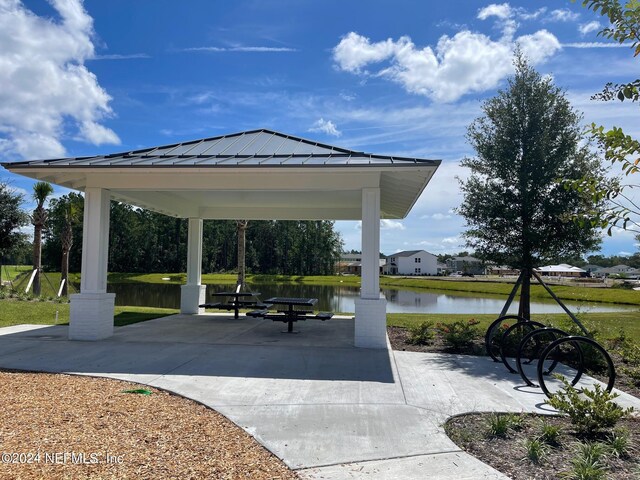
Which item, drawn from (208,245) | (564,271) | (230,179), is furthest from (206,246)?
(230,179)

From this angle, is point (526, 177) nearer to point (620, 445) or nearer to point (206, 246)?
point (620, 445)

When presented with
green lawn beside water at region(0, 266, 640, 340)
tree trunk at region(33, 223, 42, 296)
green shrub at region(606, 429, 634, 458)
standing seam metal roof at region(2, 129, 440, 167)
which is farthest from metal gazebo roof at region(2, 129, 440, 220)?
tree trunk at region(33, 223, 42, 296)

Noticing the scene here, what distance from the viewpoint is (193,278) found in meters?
14.7

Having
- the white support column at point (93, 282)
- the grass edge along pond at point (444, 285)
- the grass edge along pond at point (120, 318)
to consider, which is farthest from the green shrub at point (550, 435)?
the grass edge along pond at point (444, 285)

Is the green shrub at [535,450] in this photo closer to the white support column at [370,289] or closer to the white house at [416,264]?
the white support column at [370,289]

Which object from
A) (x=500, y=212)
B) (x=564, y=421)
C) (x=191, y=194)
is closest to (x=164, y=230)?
(x=191, y=194)

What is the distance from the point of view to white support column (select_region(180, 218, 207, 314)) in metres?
14.5

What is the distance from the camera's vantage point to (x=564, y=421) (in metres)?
4.99

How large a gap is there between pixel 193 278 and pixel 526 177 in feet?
32.8

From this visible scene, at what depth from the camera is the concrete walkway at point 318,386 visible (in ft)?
13.0

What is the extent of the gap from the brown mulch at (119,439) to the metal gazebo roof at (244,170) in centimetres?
443

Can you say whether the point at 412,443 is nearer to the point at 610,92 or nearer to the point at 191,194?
the point at 610,92

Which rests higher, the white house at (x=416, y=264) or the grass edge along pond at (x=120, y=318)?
the white house at (x=416, y=264)

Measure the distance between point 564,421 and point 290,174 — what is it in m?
6.11
